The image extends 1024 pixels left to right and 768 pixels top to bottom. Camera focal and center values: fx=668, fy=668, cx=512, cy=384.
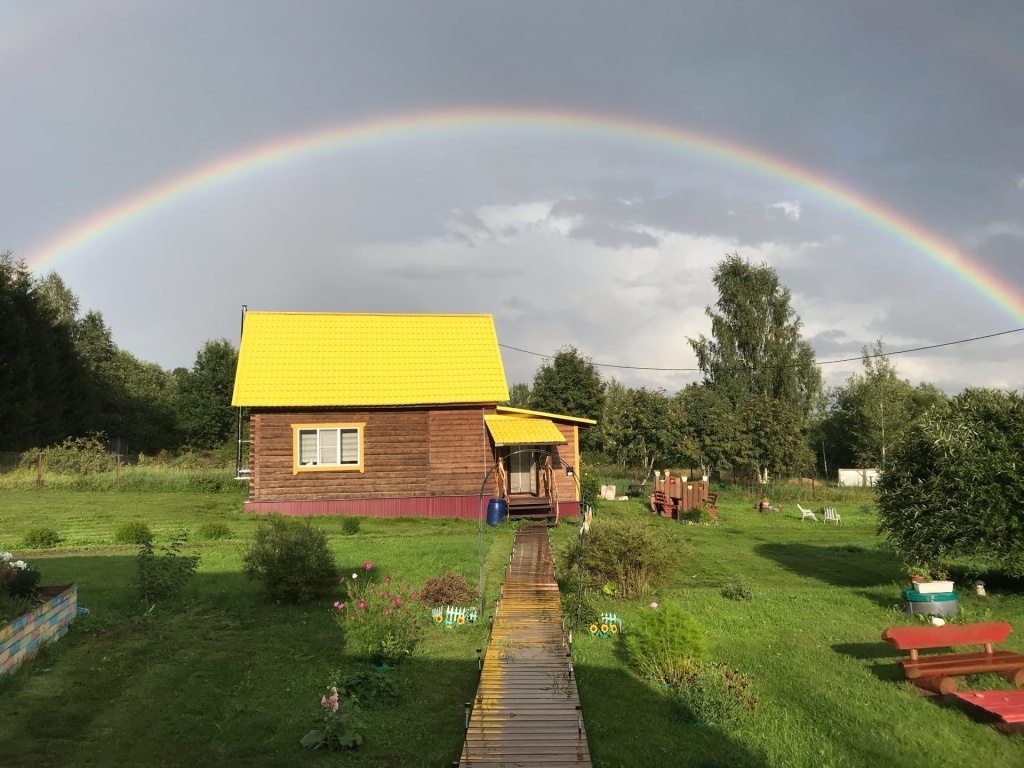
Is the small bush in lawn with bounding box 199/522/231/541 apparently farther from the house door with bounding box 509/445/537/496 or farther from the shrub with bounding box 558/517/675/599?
the shrub with bounding box 558/517/675/599

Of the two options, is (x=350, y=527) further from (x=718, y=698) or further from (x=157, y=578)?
(x=718, y=698)

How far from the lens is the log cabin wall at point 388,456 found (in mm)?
21703

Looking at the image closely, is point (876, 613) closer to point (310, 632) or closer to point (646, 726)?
point (646, 726)

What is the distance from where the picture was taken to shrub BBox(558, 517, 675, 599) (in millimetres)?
11906

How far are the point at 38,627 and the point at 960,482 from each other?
1446 centimetres

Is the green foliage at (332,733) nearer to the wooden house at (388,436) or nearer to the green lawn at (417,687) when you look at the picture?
the green lawn at (417,687)

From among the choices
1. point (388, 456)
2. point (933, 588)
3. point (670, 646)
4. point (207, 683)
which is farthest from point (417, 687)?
point (388, 456)

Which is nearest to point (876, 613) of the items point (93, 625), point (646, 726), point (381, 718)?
point (646, 726)

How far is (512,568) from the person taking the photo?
45.1 feet

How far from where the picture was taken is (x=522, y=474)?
2362 cm

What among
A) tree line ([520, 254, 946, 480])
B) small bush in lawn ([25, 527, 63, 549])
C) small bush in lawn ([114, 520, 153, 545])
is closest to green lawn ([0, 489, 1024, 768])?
small bush in lawn ([25, 527, 63, 549])

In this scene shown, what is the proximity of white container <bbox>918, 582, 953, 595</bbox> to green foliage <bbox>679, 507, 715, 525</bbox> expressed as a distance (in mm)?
13661

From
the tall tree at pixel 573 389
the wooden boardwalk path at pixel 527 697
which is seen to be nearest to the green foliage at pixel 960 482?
the wooden boardwalk path at pixel 527 697

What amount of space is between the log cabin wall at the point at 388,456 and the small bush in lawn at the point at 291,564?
1043cm
